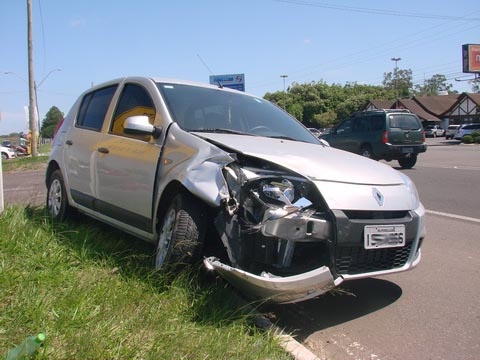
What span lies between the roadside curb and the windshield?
5.53ft

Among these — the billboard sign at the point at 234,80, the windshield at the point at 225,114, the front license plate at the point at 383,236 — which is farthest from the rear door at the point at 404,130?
the front license plate at the point at 383,236

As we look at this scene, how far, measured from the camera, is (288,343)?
3.07 metres

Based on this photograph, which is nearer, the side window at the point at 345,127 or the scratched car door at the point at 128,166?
the scratched car door at the point at 128,166

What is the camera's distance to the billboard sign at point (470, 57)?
197ft

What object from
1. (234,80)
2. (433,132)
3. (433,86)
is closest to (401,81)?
(433,86)

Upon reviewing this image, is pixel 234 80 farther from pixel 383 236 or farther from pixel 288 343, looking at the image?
pixel 288 343

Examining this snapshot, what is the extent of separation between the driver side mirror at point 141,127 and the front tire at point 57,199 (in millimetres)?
2039

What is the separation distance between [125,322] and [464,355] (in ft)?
6.84

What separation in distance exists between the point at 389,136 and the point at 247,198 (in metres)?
13.5

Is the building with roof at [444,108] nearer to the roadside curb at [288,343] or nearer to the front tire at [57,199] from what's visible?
the front tire at [57,199]

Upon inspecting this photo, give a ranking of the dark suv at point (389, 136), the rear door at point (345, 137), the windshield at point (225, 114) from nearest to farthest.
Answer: the windshield at point (225, 114), the dark suv at point (389, 136), the rear door at point (345, 137)

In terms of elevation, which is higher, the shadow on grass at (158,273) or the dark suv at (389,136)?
the dark suv at (389,136)

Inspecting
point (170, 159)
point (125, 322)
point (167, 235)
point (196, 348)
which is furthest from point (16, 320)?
point (170, 159)

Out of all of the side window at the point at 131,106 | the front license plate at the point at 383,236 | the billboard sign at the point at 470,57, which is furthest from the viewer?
the billboard sign at the point at 470,57
